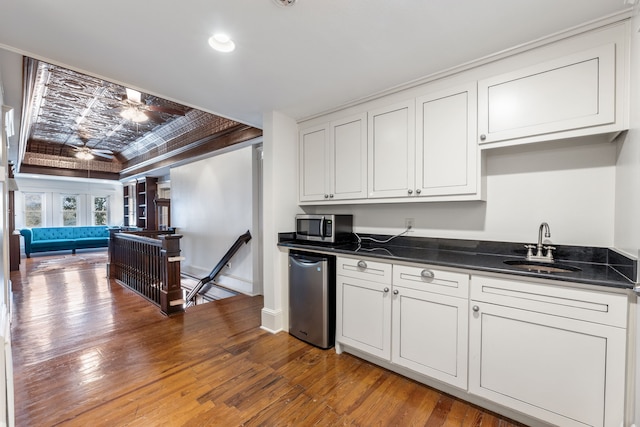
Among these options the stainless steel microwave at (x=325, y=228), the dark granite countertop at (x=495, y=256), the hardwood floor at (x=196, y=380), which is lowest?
the hardwood floor at (x=196, y=380)

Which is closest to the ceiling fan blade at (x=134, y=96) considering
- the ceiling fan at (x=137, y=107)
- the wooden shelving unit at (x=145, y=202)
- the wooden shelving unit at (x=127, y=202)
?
the ceiling fan at (x=137, y=107)

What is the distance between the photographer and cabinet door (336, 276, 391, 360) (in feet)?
7.04

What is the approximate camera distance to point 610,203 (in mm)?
1771

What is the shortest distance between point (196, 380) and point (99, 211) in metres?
10.9

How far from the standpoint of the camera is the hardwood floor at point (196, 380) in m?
1.70

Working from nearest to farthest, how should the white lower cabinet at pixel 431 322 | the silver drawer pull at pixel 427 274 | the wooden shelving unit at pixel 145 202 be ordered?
1. the white lower cabinet at pixel 431 322
2. the silver drawer pull at pixel 427 274
3. the wooden shelving unit at pixel 145 202

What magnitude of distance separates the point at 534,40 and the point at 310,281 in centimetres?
248

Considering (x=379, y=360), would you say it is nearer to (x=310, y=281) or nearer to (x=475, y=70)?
(x=310, y=281)

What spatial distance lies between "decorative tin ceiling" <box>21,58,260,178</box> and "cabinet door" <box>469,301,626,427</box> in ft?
13.0


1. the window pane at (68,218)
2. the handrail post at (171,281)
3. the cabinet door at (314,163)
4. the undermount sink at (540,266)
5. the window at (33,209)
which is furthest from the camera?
the window pane at (68,218)

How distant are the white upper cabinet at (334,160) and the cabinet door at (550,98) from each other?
3.37 feet

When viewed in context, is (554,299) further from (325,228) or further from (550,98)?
(325,228)

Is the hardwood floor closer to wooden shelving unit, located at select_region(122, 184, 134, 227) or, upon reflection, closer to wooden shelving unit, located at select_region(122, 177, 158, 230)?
wooden shelving unit, located at select_region(122, 177, 158, 230)

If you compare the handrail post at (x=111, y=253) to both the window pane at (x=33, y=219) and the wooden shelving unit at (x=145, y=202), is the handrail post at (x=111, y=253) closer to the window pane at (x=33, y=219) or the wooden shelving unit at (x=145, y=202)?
the wooden shelving unit at (x=145, y=202)
